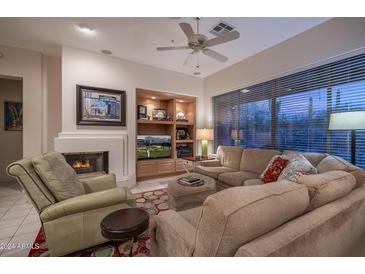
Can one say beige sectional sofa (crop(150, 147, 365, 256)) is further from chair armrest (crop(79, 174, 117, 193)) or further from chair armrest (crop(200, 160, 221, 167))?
chair armrest (crop(200, 160, 221, 167))

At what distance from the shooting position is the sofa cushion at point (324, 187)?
3.23 feet

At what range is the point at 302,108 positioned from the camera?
2.84 m

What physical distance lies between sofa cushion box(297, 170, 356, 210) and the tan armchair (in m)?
1.58

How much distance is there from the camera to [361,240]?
Result: 1279 millimetres

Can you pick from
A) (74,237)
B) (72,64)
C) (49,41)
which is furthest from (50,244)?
(49,41)

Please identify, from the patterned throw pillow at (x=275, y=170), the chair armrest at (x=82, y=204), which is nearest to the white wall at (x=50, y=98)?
the chair armrest at (x=82, y=204)

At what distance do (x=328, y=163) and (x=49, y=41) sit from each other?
4741mm

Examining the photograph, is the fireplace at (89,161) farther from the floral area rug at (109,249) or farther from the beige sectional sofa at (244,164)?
the beige sectional sofa at (244,164)

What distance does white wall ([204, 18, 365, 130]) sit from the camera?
88.1 inches

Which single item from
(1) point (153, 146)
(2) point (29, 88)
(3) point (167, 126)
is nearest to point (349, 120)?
(1) point (153, 146)

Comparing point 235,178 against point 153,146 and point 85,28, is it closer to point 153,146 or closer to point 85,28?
point 153,146

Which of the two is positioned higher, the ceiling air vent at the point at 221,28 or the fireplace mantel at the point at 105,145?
A: the ceiling air vent at the point at 221,28

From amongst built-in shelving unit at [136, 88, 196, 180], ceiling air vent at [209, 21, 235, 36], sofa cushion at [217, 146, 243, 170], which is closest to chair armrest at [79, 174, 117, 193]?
built-in shelving unit at [136, 88, 196, 180]

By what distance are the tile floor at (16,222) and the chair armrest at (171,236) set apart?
148cm
